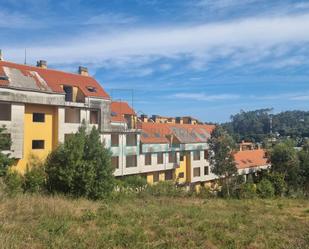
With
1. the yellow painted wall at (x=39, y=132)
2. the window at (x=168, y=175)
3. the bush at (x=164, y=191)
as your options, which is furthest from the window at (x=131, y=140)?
the bush at (x=164, y=191)

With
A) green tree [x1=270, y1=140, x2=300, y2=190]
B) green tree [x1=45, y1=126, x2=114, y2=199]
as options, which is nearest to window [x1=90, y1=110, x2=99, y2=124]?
green tree [x1=45, y1=126, x2=114, y2=199]

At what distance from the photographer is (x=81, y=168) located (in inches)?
883

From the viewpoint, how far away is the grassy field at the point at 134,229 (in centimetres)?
850

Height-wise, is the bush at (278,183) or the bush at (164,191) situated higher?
the bush at (164,191)

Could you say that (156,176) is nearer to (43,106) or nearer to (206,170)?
(206,170)

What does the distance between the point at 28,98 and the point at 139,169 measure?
52.6ft

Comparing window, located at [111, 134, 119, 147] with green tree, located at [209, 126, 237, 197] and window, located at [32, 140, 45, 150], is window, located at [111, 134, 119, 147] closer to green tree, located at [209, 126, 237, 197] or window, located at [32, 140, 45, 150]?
window, located at [32, 140, 45, 150]

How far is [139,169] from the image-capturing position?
132 feet

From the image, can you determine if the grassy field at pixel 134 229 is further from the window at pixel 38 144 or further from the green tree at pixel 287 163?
the green tree at pixel 287 163

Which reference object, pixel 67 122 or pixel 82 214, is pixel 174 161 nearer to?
pixel 67 122

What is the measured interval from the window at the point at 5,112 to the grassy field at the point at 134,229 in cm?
1677

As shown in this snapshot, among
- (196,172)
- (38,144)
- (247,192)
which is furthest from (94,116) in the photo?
(196,172)

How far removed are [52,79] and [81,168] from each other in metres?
12.9

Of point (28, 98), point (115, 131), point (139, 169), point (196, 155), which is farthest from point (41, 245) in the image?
point (196, 155)
